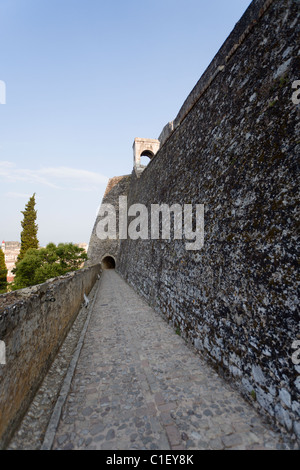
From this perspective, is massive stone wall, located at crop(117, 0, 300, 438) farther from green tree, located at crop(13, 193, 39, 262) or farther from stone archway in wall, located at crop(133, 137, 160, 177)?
green tree, located at crop(13, 193, 39, 262)

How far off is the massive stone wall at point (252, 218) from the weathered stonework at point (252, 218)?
1cm

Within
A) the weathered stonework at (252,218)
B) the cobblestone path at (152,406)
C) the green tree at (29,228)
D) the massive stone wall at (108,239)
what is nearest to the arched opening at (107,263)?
the massive stone wall at (108,239)

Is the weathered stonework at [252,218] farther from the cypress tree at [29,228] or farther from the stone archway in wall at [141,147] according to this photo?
the cypress tree at [29,228]

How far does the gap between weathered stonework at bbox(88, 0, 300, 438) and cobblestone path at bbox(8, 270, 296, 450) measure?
11.3 inches

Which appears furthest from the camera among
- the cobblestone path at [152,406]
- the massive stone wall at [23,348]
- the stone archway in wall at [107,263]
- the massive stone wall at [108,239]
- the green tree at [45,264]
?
the stone archway in wall at [107,263]

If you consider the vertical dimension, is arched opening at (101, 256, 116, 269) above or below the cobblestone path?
below

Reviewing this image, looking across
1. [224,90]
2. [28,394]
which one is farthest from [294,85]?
[28,394]

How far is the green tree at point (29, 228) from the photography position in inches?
1075

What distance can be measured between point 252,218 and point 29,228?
3137 centimetres

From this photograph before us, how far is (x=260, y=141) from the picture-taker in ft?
10.3

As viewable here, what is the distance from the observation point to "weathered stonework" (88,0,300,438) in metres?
2.46

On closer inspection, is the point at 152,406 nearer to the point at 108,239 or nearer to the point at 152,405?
the point at 152,405

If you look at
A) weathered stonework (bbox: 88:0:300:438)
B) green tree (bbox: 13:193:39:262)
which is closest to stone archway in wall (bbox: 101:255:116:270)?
green tree (bbox: 13:193:39:262)
